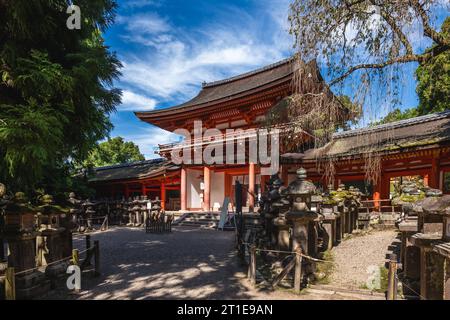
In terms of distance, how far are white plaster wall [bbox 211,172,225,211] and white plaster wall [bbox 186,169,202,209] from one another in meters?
0.98

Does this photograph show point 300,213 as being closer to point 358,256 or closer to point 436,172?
point 358,256

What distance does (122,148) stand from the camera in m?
39.1

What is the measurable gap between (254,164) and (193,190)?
5935mm

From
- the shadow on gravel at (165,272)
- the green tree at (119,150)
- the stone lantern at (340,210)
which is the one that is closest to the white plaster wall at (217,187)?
the shadow on gravel at (165,272)

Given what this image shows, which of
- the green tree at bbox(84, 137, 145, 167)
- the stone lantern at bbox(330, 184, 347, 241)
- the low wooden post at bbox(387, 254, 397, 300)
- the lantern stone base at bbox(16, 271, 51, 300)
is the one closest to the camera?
the low wooden post at bbox(387, 254, 397, 300)

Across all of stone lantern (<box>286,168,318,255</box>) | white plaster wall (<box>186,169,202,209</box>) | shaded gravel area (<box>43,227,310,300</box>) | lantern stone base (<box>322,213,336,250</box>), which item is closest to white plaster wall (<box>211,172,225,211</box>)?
white plaster wall (<box>186,169,202,209</box>)

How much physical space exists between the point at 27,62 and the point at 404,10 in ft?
20.9

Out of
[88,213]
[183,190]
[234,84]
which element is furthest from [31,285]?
[234,84]

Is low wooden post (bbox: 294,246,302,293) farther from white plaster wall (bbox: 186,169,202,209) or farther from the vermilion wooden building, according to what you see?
white plaster wall (bbox: 186,169,202,209)

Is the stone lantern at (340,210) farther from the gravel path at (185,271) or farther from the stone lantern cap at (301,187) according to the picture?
the stone lantern cap at (301,187)

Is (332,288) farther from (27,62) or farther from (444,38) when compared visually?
(27,62)

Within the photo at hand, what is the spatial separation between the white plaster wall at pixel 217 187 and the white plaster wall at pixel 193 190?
98 cm

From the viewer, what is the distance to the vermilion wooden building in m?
10.9

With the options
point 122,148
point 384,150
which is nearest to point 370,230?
point 384,150
